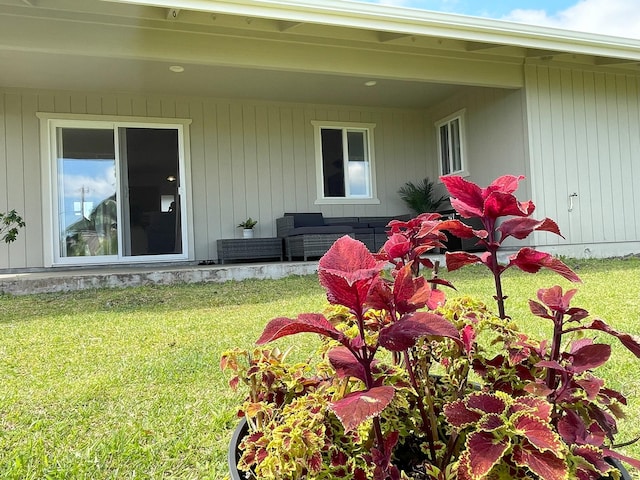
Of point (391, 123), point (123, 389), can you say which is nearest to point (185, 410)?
point (123, 389)

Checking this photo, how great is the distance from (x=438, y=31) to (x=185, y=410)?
16.7 feet

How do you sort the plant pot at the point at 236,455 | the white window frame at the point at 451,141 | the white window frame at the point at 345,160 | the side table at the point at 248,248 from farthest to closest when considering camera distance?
the white window frame at the point at 345,160
the white window frame at the point at 451,141
the side table at the point at 248,248
the plant pot at the point at 236,455

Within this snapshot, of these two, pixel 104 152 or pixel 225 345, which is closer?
pixel 225 345

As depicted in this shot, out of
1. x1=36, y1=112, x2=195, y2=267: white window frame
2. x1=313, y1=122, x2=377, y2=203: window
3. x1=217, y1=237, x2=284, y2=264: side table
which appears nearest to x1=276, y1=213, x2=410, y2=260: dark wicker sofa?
x1=217, y1=237, x2=284, y2=264: side table

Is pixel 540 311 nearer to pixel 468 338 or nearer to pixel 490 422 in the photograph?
pixel 468 338

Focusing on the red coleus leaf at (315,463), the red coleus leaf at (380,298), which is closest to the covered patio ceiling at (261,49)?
the red coleus leaf at (380,298)

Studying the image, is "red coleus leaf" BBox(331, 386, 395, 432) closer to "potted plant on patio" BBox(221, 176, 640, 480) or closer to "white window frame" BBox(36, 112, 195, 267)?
"potted plant on patio" BBox(221, 176, 640, 480)

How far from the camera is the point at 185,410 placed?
5.55 feet

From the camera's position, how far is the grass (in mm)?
1383

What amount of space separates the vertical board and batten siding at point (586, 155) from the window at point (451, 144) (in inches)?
52.2

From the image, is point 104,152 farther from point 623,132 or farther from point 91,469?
point 623,132

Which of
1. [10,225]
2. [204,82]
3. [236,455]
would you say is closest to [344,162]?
[204,82]

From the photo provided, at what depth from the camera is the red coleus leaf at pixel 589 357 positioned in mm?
666

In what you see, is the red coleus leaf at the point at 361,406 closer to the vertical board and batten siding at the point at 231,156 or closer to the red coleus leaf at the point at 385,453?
Answer: the red coleus leaf at the point at 385,453
